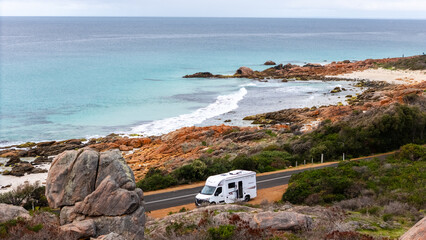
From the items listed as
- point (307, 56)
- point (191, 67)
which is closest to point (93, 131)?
point (191, 67)

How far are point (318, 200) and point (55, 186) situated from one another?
12001 mm

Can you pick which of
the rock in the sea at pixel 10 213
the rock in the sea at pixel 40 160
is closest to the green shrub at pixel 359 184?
the rock in the sea at pixel 10 213

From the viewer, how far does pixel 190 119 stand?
53781 mm

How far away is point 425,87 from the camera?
58.6m

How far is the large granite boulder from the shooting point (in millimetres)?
12750

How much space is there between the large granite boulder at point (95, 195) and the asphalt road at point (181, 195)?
8255 millimetres

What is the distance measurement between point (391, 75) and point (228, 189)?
7186cm

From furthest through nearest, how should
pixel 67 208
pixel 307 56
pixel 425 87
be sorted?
pixel 307 56 < pixel 425 87 < pixel 67 208

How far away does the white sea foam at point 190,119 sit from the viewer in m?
49.2

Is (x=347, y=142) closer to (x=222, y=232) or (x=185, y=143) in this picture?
(x=185, y=143)

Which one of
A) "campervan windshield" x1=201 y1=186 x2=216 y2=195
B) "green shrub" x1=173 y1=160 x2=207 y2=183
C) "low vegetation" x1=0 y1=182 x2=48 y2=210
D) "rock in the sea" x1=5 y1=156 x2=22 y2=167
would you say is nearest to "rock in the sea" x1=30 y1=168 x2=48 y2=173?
"rock in the sea" x1=5 y1=156 x2=22 y2=167

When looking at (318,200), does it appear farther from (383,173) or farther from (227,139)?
(227,139)

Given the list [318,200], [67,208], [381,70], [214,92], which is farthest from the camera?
[381,70]

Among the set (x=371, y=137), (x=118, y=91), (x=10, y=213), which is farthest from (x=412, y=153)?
(x=118, y=91)
